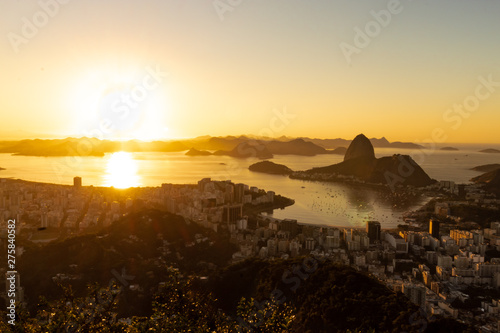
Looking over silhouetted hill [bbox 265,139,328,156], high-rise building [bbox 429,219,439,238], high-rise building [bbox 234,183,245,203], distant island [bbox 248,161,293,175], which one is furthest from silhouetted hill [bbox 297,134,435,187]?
silhouetted hill [bbox 265,139,328,156]

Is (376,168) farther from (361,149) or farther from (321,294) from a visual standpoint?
(321,294)

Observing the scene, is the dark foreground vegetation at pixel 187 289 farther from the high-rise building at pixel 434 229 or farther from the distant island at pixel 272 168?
the distant island at pixel 272 168

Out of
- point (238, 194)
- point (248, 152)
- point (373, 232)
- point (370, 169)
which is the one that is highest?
point (248, 152)

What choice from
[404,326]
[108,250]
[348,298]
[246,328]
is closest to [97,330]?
[246,328]

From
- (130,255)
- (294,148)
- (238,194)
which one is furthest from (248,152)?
(130,255)

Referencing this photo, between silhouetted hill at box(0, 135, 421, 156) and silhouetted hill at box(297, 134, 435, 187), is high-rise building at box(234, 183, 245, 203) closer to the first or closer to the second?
silhouetted hill at box(297, 134, 435, 187)

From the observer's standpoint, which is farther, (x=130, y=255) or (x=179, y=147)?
(x=179, y=147)
